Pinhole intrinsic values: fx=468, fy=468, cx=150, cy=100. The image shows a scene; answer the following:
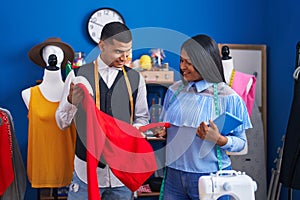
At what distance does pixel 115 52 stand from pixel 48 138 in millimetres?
984

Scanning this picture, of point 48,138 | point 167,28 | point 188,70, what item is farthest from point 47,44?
point 188,70

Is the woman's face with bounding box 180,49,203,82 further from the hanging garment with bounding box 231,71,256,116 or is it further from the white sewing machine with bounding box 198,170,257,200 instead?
the hanging garment with bounding box 231,71,256,116

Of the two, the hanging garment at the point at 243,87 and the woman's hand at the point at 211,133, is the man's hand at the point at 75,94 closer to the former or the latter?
the woman's hand at the point at 211,133

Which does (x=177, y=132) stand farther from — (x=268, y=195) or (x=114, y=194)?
(x=268, y=195)

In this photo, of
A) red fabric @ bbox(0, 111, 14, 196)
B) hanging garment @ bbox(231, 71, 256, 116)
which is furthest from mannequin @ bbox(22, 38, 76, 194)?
hanging garment @ bbox(231, 71, 256, 116)

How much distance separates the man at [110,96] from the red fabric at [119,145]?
0.06 metres

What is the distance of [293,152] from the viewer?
2408 mm

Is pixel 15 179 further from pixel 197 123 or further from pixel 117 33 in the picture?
pixel 197 123

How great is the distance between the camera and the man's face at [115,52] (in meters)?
2.10

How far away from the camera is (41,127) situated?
9.33 feet

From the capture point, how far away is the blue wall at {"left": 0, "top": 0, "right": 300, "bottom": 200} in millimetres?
3375

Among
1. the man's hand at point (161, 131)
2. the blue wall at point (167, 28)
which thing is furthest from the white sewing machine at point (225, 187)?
the blue wall at point (167, 28)

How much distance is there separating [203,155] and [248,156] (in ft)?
5.35

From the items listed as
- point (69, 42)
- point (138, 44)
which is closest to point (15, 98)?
point (69, 42)
